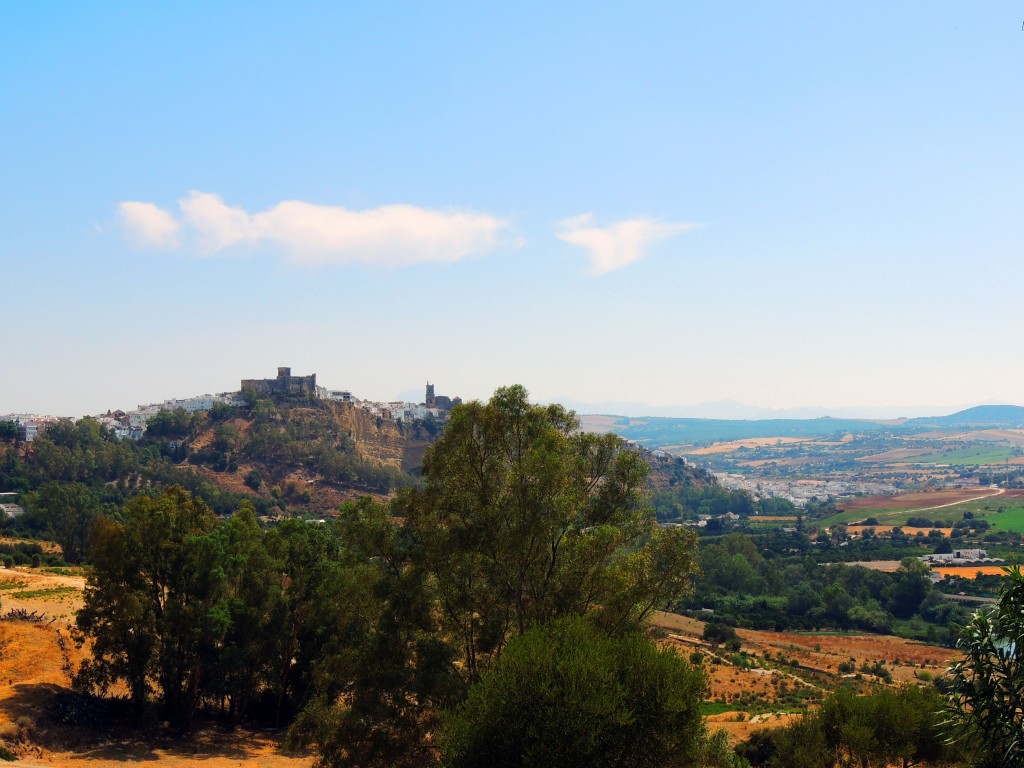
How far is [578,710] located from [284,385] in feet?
442

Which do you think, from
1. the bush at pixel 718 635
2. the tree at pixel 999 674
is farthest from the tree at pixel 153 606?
the bush at pixel 718 635

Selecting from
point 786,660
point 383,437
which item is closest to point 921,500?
point 383,437

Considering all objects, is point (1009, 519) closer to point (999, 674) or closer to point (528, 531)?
point (999, 674)

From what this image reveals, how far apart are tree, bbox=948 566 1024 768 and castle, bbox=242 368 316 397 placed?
13140cm

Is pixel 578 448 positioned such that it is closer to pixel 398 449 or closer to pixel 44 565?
pixel 44 565

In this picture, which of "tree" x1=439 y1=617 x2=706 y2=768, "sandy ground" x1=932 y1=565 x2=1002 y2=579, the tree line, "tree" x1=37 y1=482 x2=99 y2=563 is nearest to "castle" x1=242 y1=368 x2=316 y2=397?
"tree" x1=37 y1=482 x2=99 y2=563

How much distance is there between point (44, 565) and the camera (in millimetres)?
49812

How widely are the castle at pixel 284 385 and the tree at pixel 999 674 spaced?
431 feet

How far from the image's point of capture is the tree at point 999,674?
41.4ft

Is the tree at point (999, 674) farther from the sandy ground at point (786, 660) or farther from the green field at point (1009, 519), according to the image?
the green field at point (1009, 519)

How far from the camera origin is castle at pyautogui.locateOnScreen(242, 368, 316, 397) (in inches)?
5418

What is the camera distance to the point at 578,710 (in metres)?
12.0

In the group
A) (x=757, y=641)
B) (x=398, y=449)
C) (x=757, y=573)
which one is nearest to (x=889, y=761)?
(x=757, y=641)

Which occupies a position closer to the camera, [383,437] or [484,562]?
[484,562]
